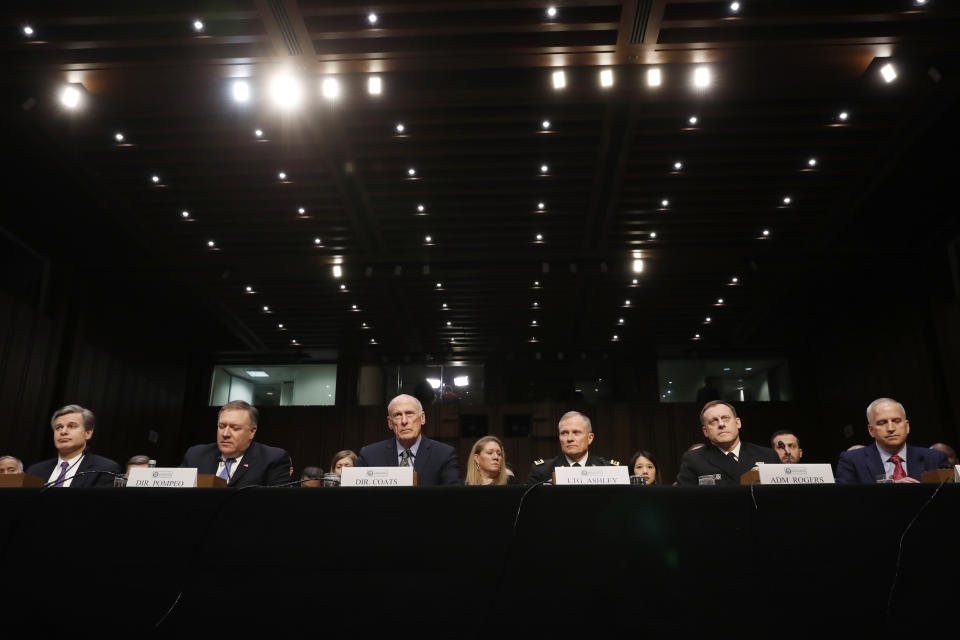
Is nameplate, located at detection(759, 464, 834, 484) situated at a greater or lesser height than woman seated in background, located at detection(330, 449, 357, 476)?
lesser

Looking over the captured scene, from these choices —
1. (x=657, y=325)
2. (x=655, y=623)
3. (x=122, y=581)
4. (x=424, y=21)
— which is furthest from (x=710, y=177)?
(x=122, y=581)

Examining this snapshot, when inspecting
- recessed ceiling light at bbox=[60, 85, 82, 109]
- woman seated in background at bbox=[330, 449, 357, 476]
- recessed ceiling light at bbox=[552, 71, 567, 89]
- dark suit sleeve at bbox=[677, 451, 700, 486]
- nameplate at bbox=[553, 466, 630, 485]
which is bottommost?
nameplate at bbox=[553, 466, 630, 485]

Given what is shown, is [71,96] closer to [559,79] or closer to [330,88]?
[330,88]

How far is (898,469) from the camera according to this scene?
13.6 feet

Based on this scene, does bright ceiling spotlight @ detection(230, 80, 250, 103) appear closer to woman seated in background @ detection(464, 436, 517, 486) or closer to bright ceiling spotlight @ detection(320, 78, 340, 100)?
bright ceiling spotlight @ detection(320, 78, 340, 100)

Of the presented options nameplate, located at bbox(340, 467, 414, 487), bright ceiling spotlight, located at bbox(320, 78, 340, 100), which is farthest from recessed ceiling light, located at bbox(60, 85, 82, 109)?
nameplate, located at bbox(340, 467, 414, 487)

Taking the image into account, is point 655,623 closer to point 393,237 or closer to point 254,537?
point 254,537

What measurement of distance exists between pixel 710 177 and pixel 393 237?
403 cm

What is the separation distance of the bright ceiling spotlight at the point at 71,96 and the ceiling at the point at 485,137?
0.29ft

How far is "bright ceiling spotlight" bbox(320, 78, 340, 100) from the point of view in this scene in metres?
6.38

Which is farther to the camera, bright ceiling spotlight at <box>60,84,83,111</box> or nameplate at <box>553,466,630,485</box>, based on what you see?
bright ceiling spotlight at <box>60,84,83,111</box>

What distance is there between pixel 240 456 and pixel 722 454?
2760 millimetres

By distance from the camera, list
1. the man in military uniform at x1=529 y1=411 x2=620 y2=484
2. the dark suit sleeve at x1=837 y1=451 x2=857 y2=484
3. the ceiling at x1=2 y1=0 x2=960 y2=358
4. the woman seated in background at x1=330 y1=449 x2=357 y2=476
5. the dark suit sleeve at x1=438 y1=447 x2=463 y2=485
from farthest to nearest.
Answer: the woman seated in background at x1=330 y1=449 x2=357 y2=476 < the ceiling at x1=2 y1=0 x2=960 y2=358 < the man in military uniform at x1=529 y1=411 x2=620 y2=484 < the dark suit sleeve at x1=837 y1=451 x2=857 y2=484 < the dark suit sleeve at x1=438 y1=447 x2=463 y2=485

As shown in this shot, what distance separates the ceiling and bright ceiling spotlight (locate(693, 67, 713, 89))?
58mm
